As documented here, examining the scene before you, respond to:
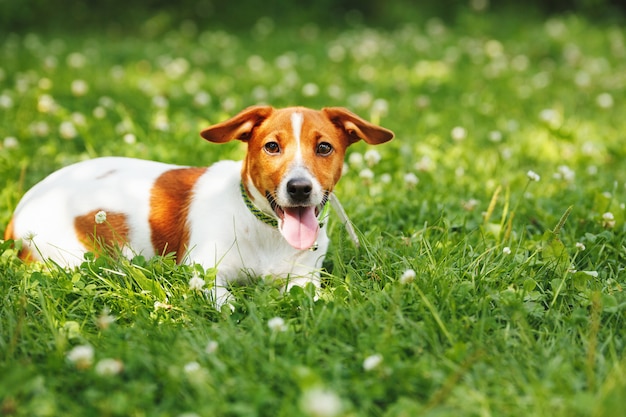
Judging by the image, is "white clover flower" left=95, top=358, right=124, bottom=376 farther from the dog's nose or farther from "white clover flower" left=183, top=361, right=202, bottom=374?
the dog's nose

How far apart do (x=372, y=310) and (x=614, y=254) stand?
1602mm

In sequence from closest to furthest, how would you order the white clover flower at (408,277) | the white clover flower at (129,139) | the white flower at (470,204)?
the white clover flower at (408,277), the white flower at (470,204), the white clover flower at (129,139)

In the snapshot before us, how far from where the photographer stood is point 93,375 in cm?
252

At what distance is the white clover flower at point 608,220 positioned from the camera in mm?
3961

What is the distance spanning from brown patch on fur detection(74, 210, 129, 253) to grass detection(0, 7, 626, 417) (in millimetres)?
173

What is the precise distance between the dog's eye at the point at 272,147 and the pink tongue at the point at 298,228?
0.95ft

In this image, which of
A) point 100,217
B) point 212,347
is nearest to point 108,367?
point 212,347

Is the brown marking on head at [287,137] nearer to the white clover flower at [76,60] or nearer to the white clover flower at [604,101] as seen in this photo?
Result: the white clover flower at [604,101]

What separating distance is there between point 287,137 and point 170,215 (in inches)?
32.7

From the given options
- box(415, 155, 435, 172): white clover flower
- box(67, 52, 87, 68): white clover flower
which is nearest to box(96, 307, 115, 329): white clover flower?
box(415, 155, 435, 172): white clover flower

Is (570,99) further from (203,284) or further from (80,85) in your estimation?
(203,284)

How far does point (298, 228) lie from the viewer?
11.3 ft

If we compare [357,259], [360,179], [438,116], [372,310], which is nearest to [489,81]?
[438,116]

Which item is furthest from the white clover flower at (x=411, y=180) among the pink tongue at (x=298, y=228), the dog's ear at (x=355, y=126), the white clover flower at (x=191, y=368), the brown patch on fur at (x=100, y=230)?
the white clover flower at (x=191, y=368)
